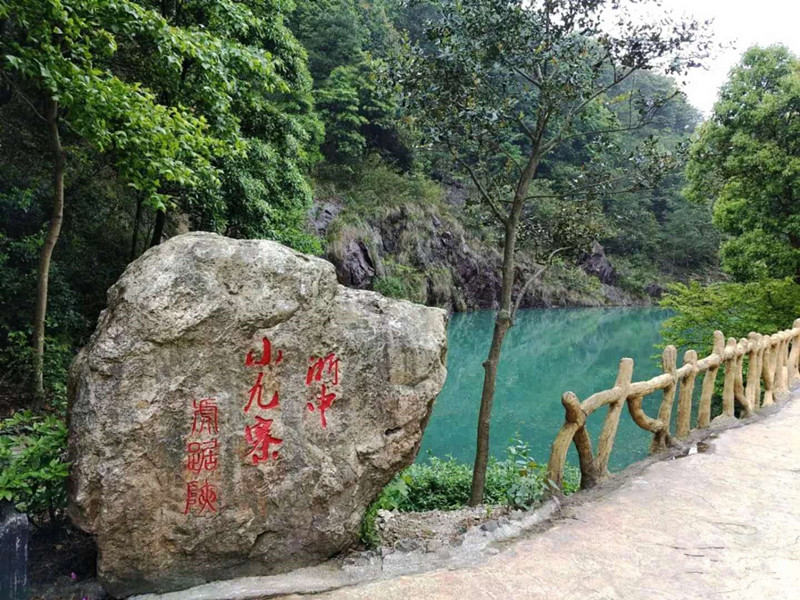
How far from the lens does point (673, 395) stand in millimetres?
3834

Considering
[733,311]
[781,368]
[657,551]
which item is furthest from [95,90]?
[733,311]

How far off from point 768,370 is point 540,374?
8.63 metres

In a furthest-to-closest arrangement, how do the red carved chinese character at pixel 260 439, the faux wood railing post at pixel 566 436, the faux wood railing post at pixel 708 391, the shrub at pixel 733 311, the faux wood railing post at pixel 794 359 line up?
the shrub at pixel 733 311 < the faux wood railing post at pixel 794 359 < the faux wood railing post at pixel 708 391 < the faux wood railing post at pixel 566 436 < the red carved chinese character at pixel 260 439

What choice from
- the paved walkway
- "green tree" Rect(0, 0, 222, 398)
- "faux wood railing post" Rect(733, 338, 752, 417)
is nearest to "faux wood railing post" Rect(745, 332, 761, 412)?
"faux wood railing post" Rect(733, 338, 752, 417)

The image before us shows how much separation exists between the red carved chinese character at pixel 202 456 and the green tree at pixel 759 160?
28.9ft

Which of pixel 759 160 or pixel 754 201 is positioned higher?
pixel 759 160

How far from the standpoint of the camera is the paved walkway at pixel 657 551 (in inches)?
84.6

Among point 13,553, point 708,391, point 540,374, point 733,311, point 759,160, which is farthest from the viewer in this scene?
point 540,374

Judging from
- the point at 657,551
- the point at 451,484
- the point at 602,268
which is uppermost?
the point at 602,268

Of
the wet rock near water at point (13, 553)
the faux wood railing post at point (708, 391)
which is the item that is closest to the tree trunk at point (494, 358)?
the faux wood railing post at point (708, 391)

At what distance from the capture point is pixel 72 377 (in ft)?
6.75

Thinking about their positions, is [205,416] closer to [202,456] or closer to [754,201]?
[202,456]

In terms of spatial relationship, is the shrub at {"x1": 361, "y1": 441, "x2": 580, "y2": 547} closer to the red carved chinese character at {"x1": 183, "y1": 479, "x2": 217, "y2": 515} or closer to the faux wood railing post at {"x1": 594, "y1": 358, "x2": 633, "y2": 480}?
the faux wood railing post at {"x1": 594, "y1": 358, "x2": 633, "y2": 480}

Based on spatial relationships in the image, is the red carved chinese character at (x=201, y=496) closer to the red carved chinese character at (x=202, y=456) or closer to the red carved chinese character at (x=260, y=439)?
the red carved chinese character at (x=202, y=456)
